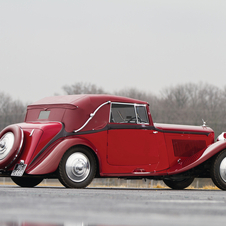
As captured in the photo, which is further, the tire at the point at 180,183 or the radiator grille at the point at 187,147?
the tire at the point at 180,183

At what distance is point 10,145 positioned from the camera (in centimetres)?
1009

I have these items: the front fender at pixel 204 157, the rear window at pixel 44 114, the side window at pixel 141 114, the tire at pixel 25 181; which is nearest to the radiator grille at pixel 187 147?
the front fender at pixel 204 157

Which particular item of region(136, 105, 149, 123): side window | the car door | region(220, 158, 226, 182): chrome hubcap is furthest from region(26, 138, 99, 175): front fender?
region(220, 158, 226, 182): chrome hubcap

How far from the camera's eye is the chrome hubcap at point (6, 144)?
10.1 meters

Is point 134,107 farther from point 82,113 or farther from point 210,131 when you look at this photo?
point 210,131

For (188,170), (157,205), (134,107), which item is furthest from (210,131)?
(157,205)

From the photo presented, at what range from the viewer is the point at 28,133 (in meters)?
10.1

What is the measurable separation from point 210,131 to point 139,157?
2555 millimetres

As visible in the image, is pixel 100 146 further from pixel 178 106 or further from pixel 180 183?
pixel 178 106

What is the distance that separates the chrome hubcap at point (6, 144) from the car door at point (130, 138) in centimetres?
Answer: 204

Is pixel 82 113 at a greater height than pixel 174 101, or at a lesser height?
greater

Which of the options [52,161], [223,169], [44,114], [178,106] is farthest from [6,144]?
[178,106]

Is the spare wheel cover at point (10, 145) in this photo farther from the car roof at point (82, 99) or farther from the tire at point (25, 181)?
the tire at point (25, 181)

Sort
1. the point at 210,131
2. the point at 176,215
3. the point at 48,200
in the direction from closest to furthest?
the point at 176,215
the point at 48,200
the point at 210,131
